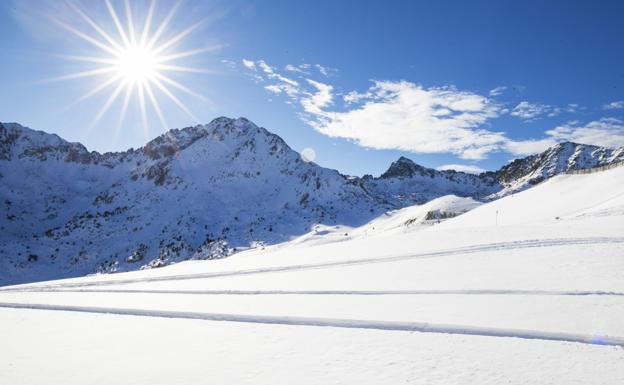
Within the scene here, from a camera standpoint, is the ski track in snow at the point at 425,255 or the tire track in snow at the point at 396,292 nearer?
the tire track in snow at the point at 396,292

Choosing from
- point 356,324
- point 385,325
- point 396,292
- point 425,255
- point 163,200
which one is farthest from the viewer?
point 163,200

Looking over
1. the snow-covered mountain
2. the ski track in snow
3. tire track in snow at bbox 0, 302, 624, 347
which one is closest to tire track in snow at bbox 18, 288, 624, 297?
tire track in snow at bbox 0, 302, 624, 347

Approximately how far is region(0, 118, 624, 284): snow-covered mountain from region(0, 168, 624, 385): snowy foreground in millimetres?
65891

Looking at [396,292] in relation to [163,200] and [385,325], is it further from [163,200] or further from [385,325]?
[163,200]

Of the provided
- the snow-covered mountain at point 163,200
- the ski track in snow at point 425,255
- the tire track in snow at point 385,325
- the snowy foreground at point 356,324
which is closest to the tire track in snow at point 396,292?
the snowy foreground at point 356,324

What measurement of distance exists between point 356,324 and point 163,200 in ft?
415

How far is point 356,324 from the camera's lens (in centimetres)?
1034

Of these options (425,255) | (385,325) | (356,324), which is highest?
(425,255)

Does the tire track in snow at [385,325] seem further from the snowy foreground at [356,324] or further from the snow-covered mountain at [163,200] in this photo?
the snow-covered mountain at [163,200]

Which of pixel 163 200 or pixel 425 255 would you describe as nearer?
pixel 425 255

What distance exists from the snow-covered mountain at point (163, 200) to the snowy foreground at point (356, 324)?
65891 millimetres

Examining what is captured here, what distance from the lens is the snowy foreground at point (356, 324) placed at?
24.6ft

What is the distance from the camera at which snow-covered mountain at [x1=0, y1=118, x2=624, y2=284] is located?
95000mm

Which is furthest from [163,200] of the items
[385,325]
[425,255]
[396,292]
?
[385,325]
